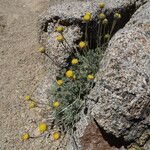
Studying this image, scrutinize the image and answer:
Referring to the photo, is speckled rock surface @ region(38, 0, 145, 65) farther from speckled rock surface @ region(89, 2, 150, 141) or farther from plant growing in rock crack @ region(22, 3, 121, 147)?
speckled rock surface @ region(89, 2, 150, 141)

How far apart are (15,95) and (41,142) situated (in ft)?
3.23

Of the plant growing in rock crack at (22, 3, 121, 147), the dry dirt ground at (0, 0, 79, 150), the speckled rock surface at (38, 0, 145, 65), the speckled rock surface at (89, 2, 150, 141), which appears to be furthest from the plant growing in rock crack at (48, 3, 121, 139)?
the speckled rock surface at (89, 2, 150, 141)

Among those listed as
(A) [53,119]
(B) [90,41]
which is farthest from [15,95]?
(B) [90,41]

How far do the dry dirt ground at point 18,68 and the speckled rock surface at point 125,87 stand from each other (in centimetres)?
135

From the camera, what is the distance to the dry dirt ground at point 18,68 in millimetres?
4574

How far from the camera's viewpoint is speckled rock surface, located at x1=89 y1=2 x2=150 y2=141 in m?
3.12

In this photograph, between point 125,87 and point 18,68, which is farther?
point 18,68

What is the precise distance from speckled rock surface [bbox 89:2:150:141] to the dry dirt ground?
1351 mm

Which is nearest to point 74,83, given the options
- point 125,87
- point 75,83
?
point 75,83

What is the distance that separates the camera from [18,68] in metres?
5.46

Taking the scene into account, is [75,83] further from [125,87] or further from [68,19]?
[125,87]

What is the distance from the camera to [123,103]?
10.4ft

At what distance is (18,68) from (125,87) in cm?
271

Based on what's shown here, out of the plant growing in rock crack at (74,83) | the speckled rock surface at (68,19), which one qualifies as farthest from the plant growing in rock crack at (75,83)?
the speckled rock surface at (68,19)
